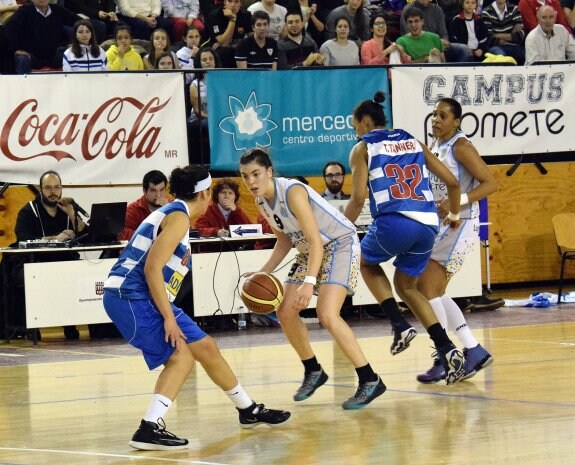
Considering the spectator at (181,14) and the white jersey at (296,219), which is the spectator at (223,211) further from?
the white jersey at (296,219)

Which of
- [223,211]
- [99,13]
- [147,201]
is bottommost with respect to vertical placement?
[223,211]

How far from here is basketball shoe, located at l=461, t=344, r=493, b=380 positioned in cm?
802

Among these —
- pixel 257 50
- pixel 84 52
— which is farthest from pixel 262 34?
pixel 84 52

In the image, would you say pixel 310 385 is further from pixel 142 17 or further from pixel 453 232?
pixel 142 17

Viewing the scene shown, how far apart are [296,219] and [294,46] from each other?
865 centimetres

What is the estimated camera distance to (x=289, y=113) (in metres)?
13.9

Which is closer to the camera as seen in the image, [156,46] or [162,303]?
[162,303]

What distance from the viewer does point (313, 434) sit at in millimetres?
6293

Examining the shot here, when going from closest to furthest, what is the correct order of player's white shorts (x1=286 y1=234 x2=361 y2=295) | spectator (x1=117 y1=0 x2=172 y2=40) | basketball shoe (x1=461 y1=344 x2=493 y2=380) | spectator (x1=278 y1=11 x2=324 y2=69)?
player's white shorts (x1=286 y1=234 x2=361 y2=295) → basketball shoe (x1=461 y1=344 x2=493 y2=380) → spectator (x1=278 y1=11 x2=324 y2=69) → spectator (x1=117 y1=0 x2=172 y2=40)

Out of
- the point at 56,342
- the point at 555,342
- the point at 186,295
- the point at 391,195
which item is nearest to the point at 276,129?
the point at 186,295

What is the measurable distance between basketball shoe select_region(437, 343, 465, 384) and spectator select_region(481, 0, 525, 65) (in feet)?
31.1

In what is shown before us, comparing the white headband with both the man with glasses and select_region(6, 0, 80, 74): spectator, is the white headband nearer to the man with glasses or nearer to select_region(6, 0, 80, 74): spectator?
the man with glasses

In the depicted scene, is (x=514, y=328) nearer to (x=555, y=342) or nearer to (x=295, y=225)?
(x=555, y=342)

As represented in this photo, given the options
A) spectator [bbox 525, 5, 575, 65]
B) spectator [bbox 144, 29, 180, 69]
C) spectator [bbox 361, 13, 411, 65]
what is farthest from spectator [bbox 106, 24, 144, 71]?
spectator [bbox 525, 5, 575, 65]
